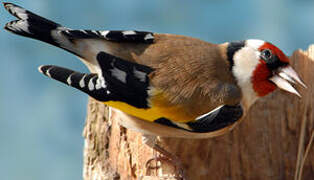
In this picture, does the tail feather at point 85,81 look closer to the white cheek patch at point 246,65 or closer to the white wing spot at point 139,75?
the white wing spot at point 139,75

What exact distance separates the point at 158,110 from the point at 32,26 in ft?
2.73

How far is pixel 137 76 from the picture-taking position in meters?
3.07

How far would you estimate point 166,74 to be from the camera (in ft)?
10.3

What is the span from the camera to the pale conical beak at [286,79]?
3.29 metres

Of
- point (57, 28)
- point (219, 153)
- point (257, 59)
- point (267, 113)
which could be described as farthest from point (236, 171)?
point (57, 28)

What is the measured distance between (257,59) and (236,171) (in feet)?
2.54

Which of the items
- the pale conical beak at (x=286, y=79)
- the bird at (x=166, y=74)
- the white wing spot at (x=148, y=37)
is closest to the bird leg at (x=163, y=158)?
the bird at (x=166, y=74)

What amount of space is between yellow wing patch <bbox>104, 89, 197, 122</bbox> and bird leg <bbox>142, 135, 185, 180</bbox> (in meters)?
0.32

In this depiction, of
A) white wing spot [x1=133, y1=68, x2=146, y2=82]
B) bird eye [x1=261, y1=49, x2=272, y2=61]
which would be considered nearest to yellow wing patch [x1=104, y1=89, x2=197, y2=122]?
white wing spot [x1=133, y1=68, x2=146, y2=82]

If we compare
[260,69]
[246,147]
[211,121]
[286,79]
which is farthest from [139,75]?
[246,147]

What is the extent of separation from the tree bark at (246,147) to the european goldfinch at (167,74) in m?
0.30

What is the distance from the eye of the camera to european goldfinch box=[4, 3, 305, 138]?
10.1ft

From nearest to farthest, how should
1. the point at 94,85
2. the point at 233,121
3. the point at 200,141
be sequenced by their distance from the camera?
the point at 94,85 → the point at 233,121 → the point at 200,141

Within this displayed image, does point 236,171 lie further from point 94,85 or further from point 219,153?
point 94,85
